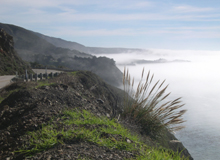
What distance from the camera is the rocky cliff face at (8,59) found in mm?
23122

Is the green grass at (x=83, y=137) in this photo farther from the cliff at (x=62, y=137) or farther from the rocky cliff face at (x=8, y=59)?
the rocky cliff face at (x=8, y=59)

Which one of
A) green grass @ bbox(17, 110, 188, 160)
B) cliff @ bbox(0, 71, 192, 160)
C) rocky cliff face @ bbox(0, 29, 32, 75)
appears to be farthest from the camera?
rocky cliff face @ bbox(0, 29, 32, 75)

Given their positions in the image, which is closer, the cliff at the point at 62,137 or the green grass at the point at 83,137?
the cliff at the point at 62,137

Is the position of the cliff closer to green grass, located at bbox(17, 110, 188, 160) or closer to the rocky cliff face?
green grass, located at bbox(17, 110, 188, 160)

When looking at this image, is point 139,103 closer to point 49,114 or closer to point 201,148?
point 49,114

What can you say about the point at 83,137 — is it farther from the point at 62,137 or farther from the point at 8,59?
the point at 8,59

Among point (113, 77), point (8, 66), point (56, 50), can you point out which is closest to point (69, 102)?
point (8, 66)

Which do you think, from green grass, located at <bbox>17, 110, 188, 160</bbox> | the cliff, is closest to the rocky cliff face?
the cliff

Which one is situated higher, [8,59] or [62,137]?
[8,59]

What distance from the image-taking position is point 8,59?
25312mm

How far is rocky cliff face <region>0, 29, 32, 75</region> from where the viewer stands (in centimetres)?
2312

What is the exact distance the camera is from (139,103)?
6.52 metres

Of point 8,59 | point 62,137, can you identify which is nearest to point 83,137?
point 62,137

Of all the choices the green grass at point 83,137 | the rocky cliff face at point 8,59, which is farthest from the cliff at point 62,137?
the rocky cliff face at point 8,59
